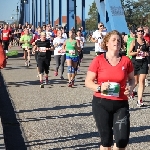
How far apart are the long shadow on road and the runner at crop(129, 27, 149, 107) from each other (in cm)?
293

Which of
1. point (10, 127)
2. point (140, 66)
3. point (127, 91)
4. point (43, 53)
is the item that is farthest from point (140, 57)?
point (127, 91)

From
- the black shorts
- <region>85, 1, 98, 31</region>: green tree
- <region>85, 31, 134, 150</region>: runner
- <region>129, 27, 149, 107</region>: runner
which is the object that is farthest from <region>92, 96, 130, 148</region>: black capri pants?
<region>85, 1, 98, 31</region>: green tree

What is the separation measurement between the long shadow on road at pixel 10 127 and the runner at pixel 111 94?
2039 mm

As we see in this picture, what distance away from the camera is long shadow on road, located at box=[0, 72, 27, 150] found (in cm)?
761

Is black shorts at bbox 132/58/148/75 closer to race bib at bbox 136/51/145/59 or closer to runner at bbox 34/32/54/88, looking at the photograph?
race bib at bbox 136/51/145/59

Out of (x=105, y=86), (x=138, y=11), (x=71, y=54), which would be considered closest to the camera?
(x=105, y=86)

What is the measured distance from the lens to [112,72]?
5.66 meters

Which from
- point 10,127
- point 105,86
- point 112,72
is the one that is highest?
point 112,72

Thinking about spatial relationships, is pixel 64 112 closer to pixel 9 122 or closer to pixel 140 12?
pixel 9 122

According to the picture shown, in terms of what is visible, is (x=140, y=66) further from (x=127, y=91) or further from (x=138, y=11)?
(x=138, y=11)

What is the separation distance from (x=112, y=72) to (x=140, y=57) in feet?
19.5

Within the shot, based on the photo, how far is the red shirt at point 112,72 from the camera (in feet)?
18.6

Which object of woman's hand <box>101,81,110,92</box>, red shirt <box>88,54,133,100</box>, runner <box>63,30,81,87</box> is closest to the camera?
woman's hand <box>101,81,110,92</box>

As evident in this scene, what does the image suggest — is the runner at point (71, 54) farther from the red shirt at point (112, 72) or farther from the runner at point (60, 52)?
the red shirt at point (112, 72)
